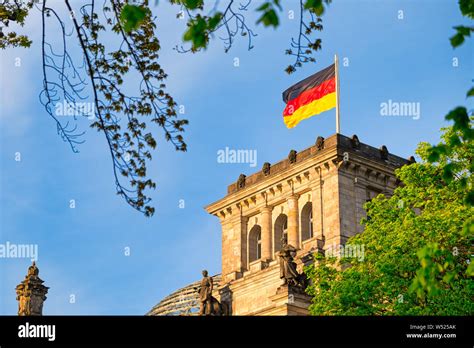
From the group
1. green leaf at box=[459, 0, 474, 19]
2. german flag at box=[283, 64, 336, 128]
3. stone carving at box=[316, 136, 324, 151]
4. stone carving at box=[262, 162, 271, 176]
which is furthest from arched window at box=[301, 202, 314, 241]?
green leaf at box=[459, 0, 474, 19]

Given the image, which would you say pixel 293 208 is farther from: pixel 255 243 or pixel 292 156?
pixel 255 243

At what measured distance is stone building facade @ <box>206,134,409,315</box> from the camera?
75375mm

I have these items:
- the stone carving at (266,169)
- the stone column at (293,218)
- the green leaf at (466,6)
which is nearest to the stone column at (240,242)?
the stone carving at (266,169)

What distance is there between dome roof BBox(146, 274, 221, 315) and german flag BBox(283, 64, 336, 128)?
3362 cm

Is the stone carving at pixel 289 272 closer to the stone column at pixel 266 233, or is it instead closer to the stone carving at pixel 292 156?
the stone column at pixel 266 233

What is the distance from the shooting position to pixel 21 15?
22.0m

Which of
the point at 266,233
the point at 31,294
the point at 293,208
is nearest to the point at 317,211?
the point at 293,208

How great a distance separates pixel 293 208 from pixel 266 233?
3.46 m

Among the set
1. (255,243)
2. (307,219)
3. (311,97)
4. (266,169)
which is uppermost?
(311,97)

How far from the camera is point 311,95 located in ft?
254

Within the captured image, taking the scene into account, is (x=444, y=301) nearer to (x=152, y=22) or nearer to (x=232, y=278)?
(x=152, y=22)

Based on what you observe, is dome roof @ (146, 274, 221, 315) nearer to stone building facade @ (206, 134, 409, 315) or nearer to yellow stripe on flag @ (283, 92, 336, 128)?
stone building facade @ (206, 134, 409, 315)

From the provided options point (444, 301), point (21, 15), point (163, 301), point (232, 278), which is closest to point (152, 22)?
point (21, 15)
